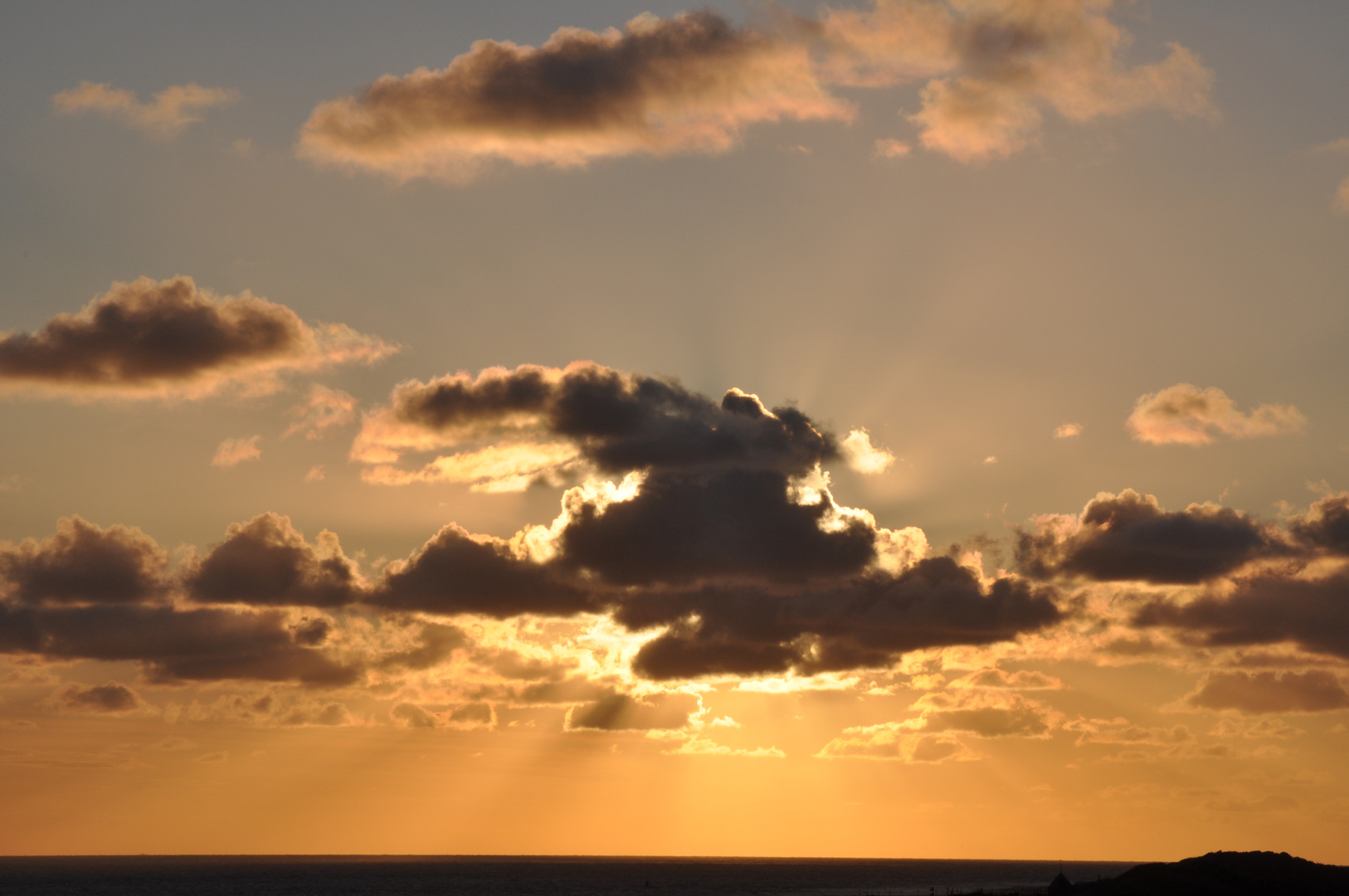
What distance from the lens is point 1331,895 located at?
183 m

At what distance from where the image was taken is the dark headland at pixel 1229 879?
180750 mm

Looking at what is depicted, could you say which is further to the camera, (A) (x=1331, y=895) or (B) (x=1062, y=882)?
(B) (x=1062, y=882)

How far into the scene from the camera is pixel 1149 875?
627ft

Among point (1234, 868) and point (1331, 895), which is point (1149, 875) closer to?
point (1234, 868)

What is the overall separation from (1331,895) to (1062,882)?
35576mm

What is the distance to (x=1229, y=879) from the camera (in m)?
183

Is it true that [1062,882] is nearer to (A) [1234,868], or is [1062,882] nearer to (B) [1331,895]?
(A) [1234,868]

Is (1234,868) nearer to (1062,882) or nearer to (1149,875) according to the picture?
(1149,875)

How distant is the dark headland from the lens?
18075cm

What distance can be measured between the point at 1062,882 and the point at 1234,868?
23.7 meters

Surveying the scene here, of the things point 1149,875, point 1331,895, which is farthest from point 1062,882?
point 1331,895

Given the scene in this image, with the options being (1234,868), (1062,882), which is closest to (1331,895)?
(1234,868)

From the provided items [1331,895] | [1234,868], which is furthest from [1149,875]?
[1331,895]

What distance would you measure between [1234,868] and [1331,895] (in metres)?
12.4
